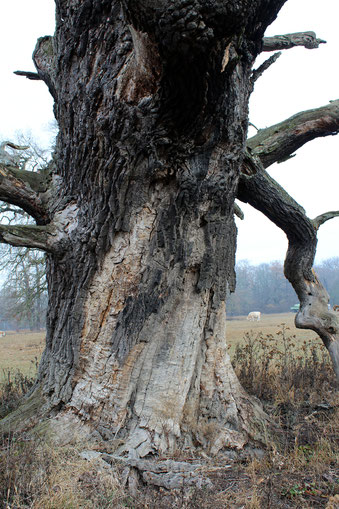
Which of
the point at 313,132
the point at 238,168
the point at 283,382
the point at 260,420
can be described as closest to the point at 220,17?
the point at 238,168

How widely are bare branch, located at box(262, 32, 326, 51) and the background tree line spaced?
77452 millimetres

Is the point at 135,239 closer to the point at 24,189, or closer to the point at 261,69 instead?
the point at 24,189

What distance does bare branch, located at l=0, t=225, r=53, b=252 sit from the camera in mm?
3428

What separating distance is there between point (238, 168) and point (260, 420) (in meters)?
2.85

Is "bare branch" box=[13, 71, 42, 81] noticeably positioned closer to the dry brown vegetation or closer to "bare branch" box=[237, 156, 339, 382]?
"bare branch" box=[237, 156, 339, 382]

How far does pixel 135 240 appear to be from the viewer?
143 inches

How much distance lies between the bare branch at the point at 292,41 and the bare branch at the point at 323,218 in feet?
8.07

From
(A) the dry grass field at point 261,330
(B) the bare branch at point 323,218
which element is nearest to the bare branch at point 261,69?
(B) the bare branch at point 323,218

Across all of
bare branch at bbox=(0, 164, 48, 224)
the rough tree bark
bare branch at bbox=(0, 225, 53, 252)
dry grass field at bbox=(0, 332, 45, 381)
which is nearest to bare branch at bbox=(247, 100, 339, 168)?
the rough tree bark

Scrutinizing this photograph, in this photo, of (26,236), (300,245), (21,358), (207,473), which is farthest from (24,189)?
(21,358)

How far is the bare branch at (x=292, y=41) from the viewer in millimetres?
5246

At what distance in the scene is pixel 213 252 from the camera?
12.8 feet

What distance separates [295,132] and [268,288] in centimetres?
9632

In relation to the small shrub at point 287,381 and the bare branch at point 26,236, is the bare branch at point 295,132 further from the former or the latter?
the small shrub at point 287,381
